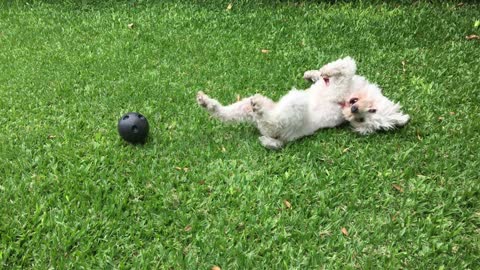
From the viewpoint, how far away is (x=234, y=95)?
4.80 meters

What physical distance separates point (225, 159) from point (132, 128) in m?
0.81

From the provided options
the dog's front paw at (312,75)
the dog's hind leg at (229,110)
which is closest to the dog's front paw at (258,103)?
the dog's hind leg at (229,110)

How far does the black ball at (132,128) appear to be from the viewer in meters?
3.83

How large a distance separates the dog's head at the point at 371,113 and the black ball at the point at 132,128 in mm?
1767

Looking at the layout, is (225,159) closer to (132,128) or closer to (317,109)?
(132,128)

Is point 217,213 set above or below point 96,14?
above

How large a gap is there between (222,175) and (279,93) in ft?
5.07

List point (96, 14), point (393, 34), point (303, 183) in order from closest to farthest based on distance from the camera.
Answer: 1. point (303, 183)
2. point (393, 34)
3. point (96, 14)

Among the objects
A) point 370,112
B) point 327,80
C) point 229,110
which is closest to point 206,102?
point 229,110

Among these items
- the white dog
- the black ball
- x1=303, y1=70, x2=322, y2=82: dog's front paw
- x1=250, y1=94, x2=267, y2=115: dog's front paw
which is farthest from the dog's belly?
the black ball

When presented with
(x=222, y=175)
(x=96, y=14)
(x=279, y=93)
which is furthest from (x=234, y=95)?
(x=96, y=14)

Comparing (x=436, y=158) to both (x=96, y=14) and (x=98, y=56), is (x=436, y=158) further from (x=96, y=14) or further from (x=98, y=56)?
(x=96, y=14)

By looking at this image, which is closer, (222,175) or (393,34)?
(222,175)

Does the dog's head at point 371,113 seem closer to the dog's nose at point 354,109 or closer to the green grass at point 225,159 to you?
the dog's nose at point 354,109
